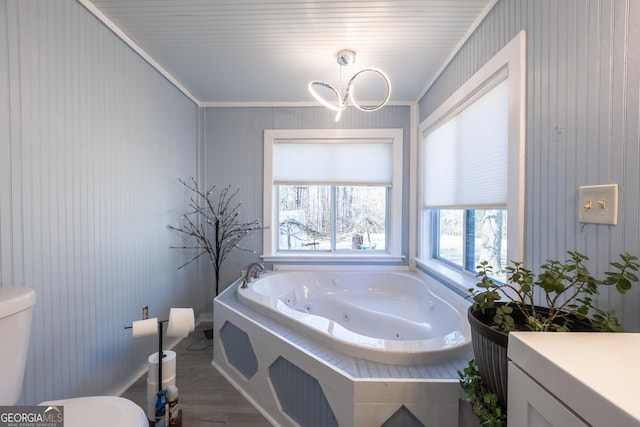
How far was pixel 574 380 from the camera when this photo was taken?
44 centimetres

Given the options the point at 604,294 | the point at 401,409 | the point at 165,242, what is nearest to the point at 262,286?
the point at 165,242

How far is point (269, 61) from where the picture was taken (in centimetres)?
199

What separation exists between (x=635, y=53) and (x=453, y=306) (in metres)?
1.42

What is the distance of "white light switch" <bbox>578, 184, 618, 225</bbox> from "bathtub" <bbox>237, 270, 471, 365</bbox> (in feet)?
2.47

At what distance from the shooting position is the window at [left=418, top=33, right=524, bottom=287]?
1.25 metres

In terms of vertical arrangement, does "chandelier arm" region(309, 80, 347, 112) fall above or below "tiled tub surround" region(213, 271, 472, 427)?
above

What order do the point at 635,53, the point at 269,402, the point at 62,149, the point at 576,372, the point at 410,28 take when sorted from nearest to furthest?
the point at 576,372 < the point at 635,53 < the point at 62,149 < the point at 269,402 < the point at 410,28

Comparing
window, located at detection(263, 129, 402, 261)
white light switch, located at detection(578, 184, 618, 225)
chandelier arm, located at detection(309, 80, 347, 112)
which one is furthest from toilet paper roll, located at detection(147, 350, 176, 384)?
white light switch, located at detection(578, 184, 618, 225)

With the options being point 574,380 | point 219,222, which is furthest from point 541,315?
point 219,222

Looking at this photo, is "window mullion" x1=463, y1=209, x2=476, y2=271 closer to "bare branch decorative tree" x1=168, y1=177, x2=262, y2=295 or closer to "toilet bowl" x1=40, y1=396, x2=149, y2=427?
"bare branch decorative tree" x1=168, y1=177, x2=262, y2=295

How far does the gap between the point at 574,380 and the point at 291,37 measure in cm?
202

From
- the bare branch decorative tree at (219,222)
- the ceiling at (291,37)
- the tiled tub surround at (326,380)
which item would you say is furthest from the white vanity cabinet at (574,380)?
the bare branch decorative tree at (219,222)

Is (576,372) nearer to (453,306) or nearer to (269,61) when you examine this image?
(453,306)

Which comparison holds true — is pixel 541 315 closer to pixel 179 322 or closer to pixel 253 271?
pixel 179 322
